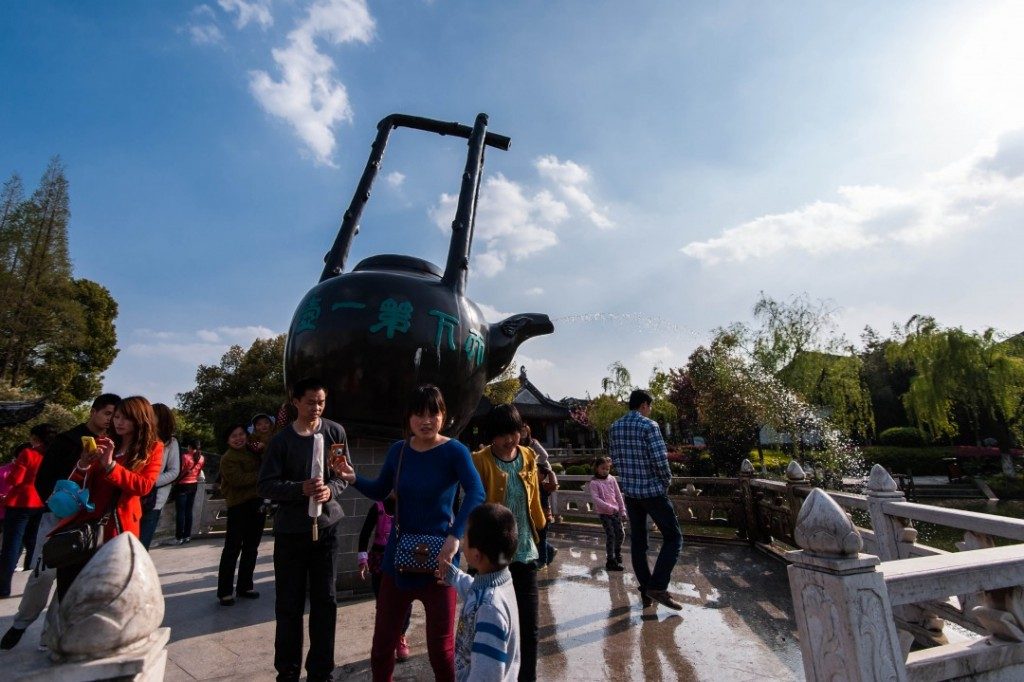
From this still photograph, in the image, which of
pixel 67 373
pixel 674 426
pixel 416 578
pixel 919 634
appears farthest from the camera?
pixel 674 426

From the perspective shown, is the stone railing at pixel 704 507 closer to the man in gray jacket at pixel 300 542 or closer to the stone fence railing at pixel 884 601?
the stone fence railing at pixel 884 601

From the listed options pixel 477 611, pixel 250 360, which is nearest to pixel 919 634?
pixel 477 611

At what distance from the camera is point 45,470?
308 cm

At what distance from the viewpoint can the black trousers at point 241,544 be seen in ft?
15.6

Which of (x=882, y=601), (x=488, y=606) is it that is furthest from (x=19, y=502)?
(x=882, y=601)

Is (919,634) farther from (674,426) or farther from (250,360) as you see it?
(674,426)

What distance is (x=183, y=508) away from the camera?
8359 millimetres

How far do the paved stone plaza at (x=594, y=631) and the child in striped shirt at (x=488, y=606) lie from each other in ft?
4.86

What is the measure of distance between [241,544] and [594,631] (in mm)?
3375

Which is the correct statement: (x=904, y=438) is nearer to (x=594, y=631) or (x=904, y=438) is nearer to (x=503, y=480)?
(x=594, y=631)

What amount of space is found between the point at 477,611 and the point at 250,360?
28.2 meters

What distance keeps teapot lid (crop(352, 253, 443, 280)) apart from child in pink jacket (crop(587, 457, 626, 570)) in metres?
3.16

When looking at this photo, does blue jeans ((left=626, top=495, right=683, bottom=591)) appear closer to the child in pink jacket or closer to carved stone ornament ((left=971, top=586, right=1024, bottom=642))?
the child in pink jacket

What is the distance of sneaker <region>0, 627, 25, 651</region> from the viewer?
3521 millimetres
